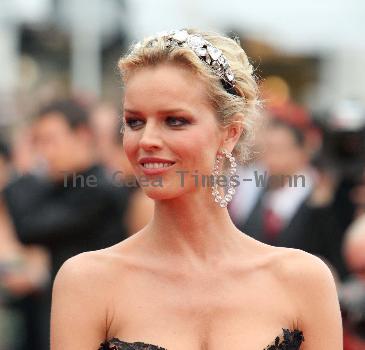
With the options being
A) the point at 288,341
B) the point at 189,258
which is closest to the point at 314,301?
the point at 288,341

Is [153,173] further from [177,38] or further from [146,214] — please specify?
[146,214]

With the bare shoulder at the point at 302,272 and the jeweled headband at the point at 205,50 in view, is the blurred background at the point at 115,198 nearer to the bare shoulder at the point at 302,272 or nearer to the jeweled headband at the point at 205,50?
the jeweled headband at the point at 205,50

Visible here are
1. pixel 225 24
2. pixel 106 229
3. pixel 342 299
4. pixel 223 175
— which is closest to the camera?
pixel 223 175

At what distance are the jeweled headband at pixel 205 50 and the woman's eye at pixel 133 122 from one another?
11.4 inches

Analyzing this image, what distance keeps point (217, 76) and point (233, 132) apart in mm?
230

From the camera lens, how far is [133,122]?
3.82m

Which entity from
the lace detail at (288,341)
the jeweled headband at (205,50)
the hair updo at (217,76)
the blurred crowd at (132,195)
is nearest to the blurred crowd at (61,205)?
the blurred crowd at (132,195)

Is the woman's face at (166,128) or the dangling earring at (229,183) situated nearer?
the woman's face at (166,128)

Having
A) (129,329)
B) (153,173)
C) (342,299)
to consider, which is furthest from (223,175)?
(342,299)

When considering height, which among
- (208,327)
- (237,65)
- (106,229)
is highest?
(237,65)

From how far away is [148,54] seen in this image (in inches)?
153

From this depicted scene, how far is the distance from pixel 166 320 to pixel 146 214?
3534 mm

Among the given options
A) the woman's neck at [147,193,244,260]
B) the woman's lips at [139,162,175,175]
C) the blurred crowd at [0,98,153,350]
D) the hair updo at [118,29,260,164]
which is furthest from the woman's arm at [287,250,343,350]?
the blurred crowd at [0,98,153,350]

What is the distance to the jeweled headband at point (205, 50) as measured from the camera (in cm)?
392
